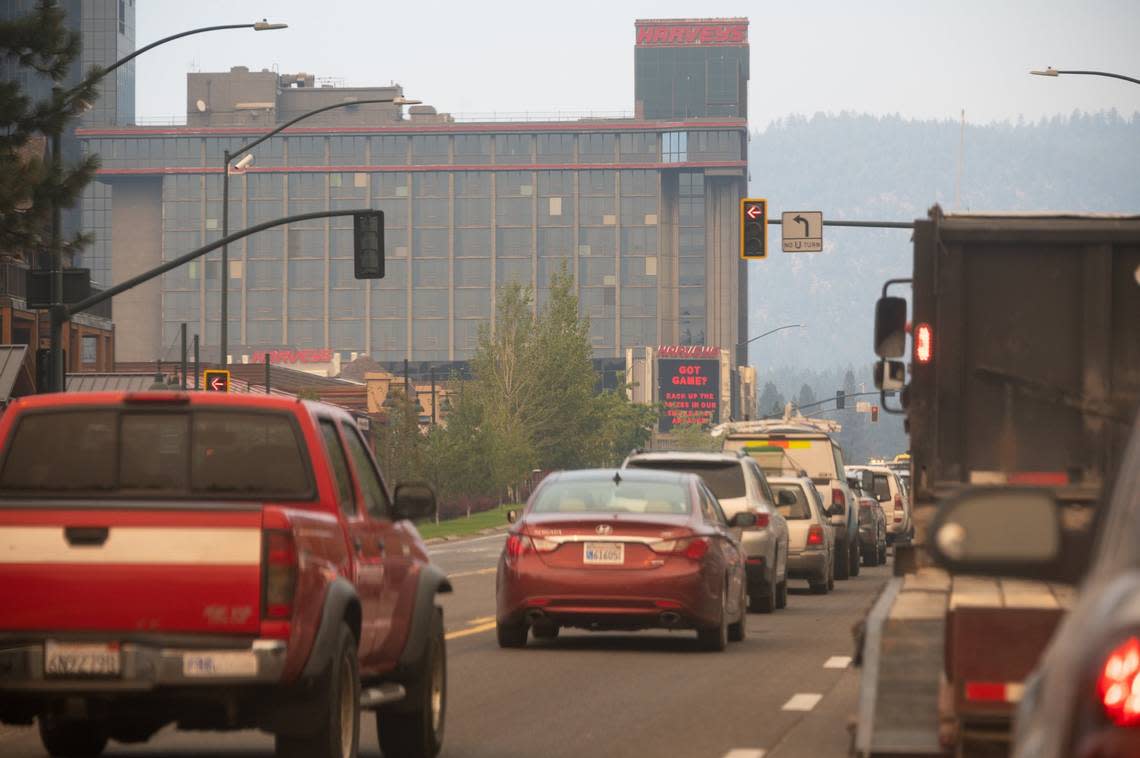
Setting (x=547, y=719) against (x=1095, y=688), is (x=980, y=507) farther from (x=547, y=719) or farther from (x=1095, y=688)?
(x=547, y=719)

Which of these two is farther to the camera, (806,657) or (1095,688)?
(806,657)

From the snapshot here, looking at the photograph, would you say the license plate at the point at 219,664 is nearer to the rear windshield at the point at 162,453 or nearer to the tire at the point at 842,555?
the rear windshield at the point at 162,453

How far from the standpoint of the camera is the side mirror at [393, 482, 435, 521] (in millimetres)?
10430

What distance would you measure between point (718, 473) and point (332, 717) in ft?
48.1

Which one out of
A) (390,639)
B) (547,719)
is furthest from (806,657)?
(390,639)

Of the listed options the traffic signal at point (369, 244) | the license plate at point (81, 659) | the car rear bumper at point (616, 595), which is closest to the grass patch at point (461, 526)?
the traffic signal at point (369, 244)

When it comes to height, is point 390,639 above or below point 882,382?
below

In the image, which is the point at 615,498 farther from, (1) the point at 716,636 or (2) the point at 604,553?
(1) the point at 716,636

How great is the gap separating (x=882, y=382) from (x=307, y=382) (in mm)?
125024

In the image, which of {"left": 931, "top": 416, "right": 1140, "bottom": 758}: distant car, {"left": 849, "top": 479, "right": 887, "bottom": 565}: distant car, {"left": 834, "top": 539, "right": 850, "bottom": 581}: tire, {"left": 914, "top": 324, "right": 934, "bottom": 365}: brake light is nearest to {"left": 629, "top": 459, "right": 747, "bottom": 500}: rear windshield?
{"left": 914, "top": 324, "right": 934, "bottom": 365}: brake light

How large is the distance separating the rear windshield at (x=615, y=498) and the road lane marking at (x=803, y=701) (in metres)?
3.60

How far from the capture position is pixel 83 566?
830cm

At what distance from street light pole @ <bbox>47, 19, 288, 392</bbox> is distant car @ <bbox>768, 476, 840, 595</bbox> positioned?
32.7 ft

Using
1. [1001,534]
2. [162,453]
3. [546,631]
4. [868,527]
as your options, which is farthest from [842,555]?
[1001,534]
